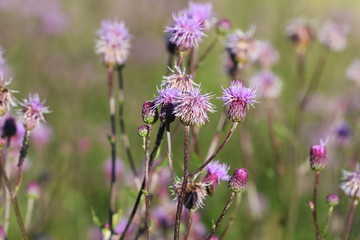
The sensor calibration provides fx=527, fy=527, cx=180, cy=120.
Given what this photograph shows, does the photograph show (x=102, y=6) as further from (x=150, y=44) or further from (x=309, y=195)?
(x=309, y=195)

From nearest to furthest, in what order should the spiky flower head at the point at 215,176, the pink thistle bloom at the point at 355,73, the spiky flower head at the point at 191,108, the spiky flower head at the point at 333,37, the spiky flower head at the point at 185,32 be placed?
the spiky flower head at the point at 191,108 → the spiky flower head at the point at 215,176 → the spiky flower head at the point at 185,32 → the pink thistle bloom at the point at 355,73 → the spiky flower head at the point at 333,37

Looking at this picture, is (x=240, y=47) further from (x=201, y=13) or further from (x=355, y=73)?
(x=355, y=73)

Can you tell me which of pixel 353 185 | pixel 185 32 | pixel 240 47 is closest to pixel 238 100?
pixel 185 32

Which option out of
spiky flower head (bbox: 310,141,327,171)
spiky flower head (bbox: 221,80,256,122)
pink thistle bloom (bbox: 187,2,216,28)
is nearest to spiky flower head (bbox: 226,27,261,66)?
pink thistle bloom (bbox: 187,2,216,28)

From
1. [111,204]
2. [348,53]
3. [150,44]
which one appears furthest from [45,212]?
[348,53]

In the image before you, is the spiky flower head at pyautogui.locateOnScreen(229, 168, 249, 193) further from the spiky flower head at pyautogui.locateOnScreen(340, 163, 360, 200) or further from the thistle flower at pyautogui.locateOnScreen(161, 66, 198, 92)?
the spiky flower head at pyautogui.locateOnScreen(340, 163, 360, 200)

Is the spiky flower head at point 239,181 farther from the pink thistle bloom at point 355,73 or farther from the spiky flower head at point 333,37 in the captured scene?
the spiky flower head at point 333,37

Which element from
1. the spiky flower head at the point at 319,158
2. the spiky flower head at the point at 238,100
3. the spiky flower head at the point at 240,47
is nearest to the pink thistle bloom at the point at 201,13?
the spiky flower head at the point at 240,47
